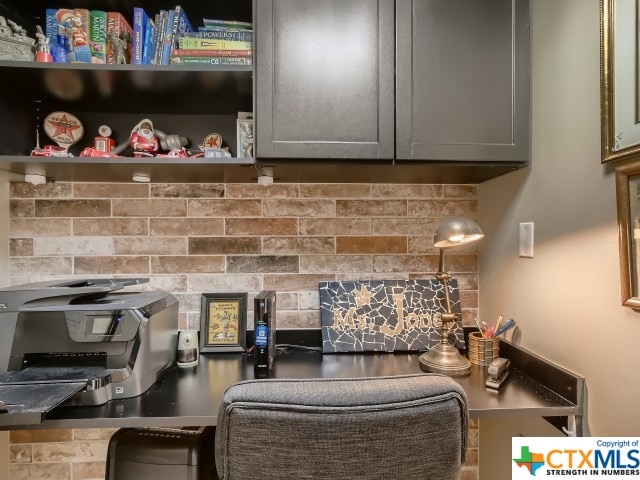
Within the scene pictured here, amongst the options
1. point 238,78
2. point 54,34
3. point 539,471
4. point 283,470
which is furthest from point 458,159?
point 54,34

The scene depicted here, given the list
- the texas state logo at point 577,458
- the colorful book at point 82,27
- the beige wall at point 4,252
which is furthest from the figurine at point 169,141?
the texas state logo at point 577,458

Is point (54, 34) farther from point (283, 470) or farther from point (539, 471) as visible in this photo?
point (539, 471)

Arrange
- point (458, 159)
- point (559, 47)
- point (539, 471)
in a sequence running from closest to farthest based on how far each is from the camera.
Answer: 1. point (539, 471)
2. point (559, 47)
3. point (458, 159)

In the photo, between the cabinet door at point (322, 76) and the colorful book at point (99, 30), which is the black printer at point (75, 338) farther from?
the colorful book at point (99, 30)

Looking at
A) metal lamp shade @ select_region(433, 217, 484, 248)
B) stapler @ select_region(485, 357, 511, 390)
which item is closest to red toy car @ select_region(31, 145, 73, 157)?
metal lamp shade @ select_region(433, 217, 484, 248)

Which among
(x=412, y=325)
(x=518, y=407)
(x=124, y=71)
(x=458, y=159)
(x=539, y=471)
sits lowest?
(x=539, y=471)

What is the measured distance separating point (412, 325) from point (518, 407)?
0.53 m

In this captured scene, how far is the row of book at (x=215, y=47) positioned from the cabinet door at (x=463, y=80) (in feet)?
1.69

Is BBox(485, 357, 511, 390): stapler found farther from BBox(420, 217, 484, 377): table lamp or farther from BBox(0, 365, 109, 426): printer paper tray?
BBox(0, 365, 109, 426): printer paper tray

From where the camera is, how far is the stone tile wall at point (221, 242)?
1482 mm

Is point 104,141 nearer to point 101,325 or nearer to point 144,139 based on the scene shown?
point 144,139

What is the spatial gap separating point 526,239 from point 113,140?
5.29 feet

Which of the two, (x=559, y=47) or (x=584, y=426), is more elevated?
(x=559, y=47)

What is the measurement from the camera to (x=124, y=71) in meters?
1.14
